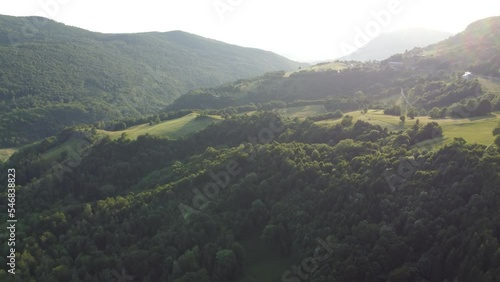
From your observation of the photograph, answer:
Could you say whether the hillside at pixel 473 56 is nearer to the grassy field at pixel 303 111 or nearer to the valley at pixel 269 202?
the valley at pixel 269 202

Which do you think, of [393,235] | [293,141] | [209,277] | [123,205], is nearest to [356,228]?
[393,235]

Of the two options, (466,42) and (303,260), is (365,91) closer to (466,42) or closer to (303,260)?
(466,42)

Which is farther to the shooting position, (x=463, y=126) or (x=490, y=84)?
(x=490, y=84)

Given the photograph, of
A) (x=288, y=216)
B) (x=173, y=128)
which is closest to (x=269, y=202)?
(x=288, y=216)

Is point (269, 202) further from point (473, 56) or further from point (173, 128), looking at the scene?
point (473, 56)

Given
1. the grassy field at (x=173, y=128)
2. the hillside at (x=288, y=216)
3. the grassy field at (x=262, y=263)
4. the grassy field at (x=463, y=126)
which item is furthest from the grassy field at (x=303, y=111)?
the grassy field at (x=262, y=263)

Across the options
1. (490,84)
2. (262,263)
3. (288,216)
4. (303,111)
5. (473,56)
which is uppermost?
(473,56)

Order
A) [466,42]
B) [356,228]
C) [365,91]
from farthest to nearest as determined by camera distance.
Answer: [466,42], [365,91], [356,228]
